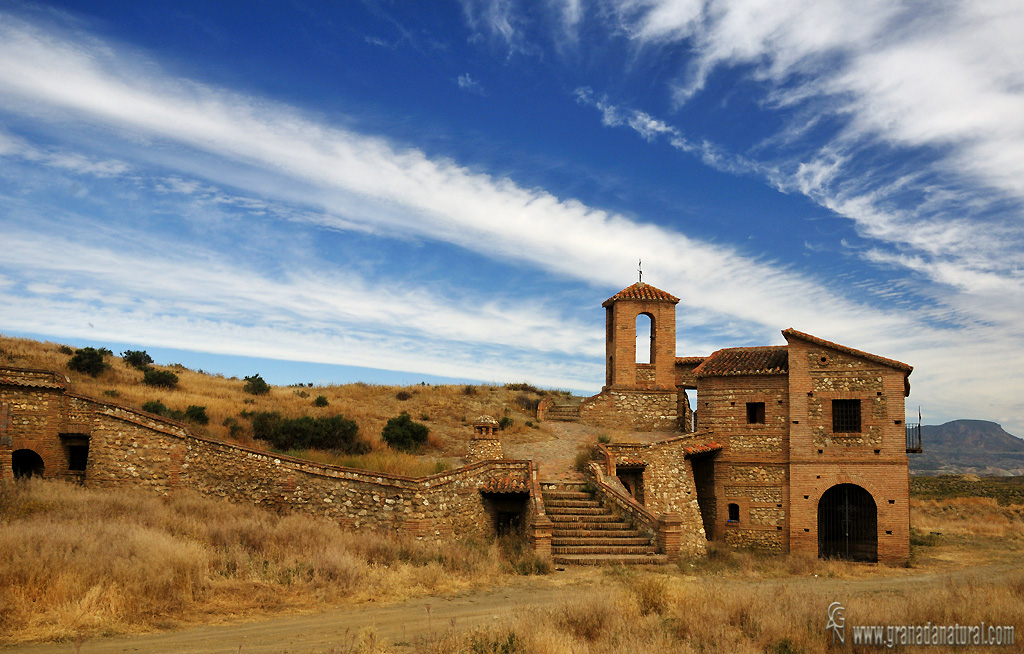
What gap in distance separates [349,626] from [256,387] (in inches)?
1162

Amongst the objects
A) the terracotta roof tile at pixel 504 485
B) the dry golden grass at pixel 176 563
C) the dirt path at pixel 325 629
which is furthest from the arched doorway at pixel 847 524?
the dirt path at pixel 325 629

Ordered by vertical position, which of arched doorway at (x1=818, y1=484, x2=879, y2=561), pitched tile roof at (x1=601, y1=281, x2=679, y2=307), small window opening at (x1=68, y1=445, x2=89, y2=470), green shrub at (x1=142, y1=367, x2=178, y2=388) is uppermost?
pitched tile roof at (x1=601, y1=281, x2=679, y2=307)

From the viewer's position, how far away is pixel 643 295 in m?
30.0

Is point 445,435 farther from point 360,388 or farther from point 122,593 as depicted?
point 122,593

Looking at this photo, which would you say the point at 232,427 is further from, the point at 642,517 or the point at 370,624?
the point at 370,624

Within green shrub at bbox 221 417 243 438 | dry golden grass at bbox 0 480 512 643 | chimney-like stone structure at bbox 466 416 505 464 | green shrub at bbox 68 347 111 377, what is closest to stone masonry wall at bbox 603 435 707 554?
chimney-like stone structure at bbox 466 416 505 464

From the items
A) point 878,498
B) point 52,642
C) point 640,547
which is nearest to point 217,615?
point 52,642

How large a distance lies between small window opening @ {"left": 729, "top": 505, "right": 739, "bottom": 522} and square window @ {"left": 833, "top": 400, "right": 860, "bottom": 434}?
4.66 m

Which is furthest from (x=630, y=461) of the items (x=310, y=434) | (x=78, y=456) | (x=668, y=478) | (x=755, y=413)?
(x=78, y=456)

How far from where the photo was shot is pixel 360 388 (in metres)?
41.7

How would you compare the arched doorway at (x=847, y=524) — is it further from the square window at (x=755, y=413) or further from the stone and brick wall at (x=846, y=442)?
the square window at (x=755, y=413)

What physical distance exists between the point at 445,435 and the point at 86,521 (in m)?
18.4

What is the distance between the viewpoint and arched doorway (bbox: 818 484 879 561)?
24.2 meters

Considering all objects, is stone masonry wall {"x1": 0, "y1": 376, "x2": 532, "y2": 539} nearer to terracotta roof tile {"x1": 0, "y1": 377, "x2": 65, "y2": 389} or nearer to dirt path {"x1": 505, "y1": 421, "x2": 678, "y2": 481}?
terracotta roof tile {"x1": 0, "y1": 377, "x2": 65, "y2": 389}
